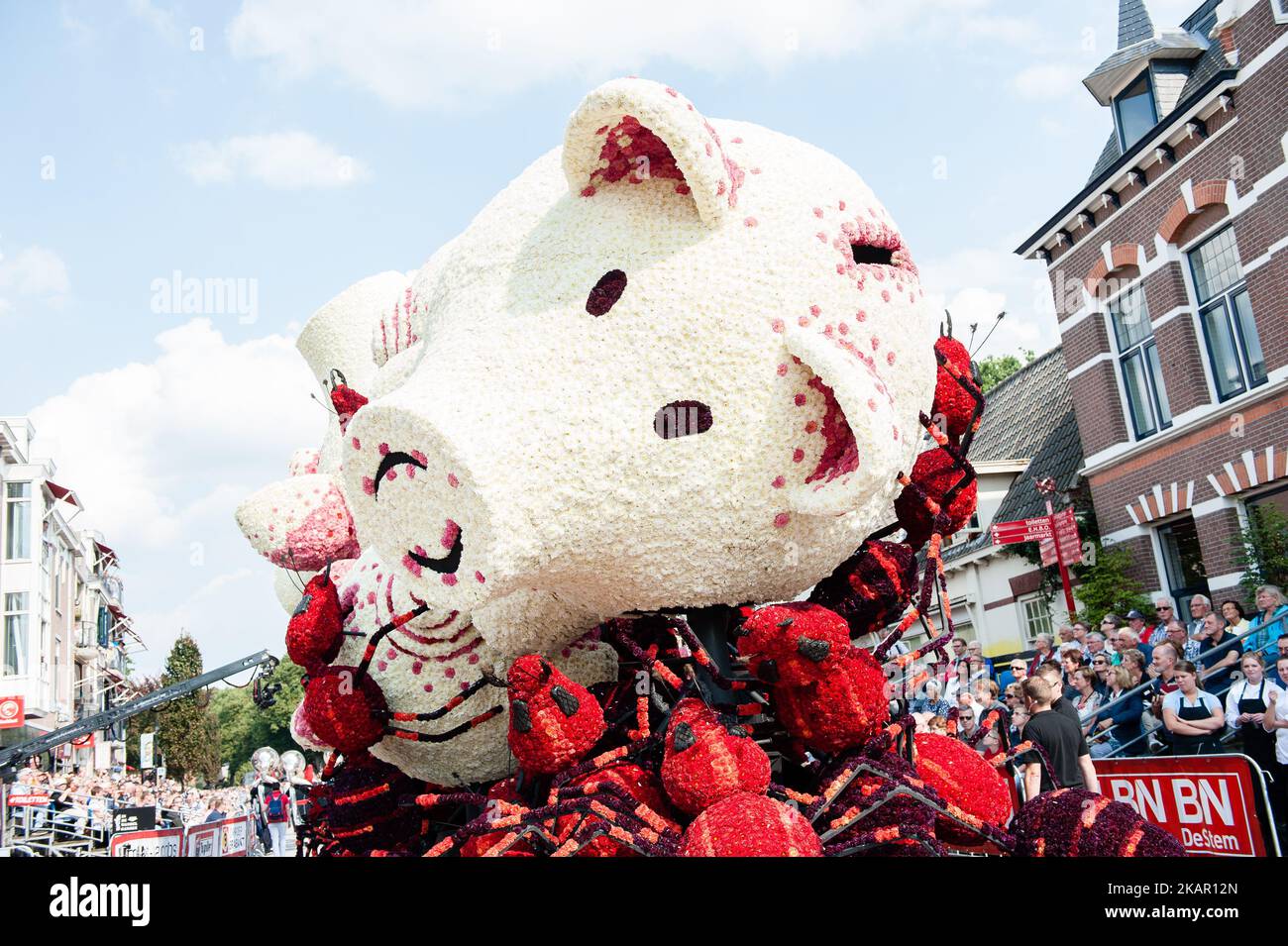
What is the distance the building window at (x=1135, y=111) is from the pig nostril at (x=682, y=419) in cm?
1144

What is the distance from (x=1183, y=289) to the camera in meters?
10.6

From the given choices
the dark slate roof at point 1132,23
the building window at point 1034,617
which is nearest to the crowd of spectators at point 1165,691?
the building window at point 1034,617

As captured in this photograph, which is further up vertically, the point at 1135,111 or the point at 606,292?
the point at 1135,111

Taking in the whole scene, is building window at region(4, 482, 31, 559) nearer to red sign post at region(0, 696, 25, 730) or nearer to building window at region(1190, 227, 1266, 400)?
red sign post at region(0, 696, 25, 730)

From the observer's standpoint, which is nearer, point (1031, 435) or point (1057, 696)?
point (1057, 696)

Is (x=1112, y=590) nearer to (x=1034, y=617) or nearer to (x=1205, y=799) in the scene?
(x=1034, y=617)

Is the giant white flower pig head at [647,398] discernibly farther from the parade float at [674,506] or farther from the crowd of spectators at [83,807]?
the crowd of spectators at [83,807]

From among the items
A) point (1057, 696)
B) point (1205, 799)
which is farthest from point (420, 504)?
point (1057, 696)

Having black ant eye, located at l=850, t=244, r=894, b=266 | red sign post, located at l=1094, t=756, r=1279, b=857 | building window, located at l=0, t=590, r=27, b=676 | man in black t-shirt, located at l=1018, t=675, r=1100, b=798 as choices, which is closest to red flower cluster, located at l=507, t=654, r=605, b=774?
black ant eye, located at l=850, t=244, r=894, b=266

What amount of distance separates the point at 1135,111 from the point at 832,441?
11.8 meters

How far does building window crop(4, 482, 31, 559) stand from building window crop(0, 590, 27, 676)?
1025 millimetres
